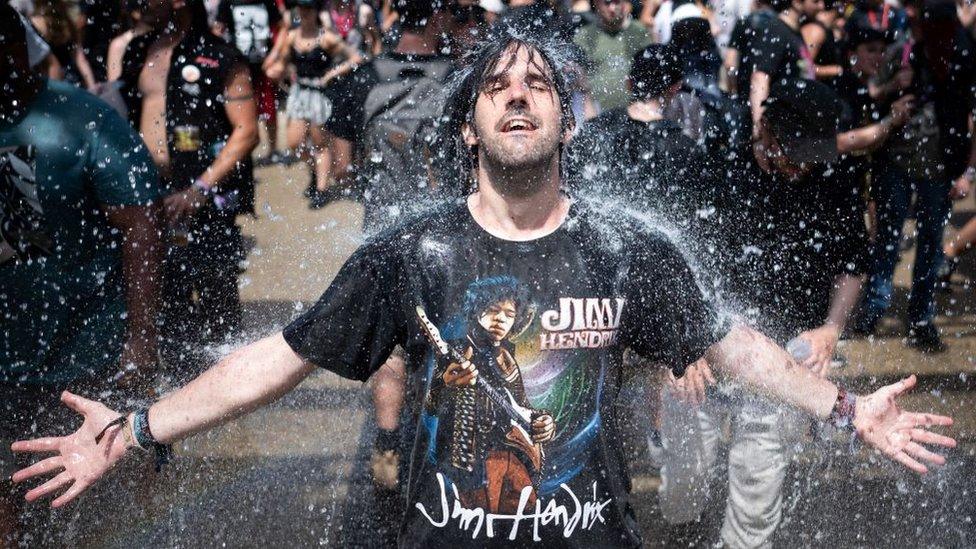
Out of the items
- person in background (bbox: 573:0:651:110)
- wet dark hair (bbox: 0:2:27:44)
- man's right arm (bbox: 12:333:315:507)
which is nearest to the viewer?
man's right arm (bbox: 12:333:315:507)

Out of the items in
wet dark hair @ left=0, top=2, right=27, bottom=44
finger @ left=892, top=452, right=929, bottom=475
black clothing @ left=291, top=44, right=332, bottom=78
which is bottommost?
black clothing @ left=291, top=44, right=332, bottom=78

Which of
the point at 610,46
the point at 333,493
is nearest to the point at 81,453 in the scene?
the point at 333,493

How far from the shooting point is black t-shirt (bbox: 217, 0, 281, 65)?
11.4 m

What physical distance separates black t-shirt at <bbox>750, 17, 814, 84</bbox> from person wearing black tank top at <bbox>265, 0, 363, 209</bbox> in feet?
13.5

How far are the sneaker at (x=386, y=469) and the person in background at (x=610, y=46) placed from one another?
7.23 feet

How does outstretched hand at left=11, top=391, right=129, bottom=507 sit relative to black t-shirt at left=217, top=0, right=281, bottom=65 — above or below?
above

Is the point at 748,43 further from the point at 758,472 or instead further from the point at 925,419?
the point at 925,419

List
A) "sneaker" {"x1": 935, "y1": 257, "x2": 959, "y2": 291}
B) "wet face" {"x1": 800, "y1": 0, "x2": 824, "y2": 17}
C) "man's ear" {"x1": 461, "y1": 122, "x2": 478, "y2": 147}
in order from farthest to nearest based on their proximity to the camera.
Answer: "wet face" {"x1": 800, "y1": 0, "x2": 824, "y2": 17}, "sneaker" {"x1": 935, "y1": 257, "x2": 959, "y2": 291}, "man's ear" {"x1": 461, "y1": 122, "x2": 478, "y2": 147}

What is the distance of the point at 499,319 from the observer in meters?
2.65

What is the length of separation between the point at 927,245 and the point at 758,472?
10.8 feet

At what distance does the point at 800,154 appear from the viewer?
14.0ft

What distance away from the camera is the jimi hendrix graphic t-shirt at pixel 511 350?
264 cm

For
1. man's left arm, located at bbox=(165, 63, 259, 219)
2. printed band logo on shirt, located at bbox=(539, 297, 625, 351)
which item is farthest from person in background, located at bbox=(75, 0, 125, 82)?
printed band logo on shirt, located at bbox=(539, 297, 625, 351)

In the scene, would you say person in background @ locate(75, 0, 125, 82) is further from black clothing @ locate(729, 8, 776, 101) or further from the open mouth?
the open mouth
